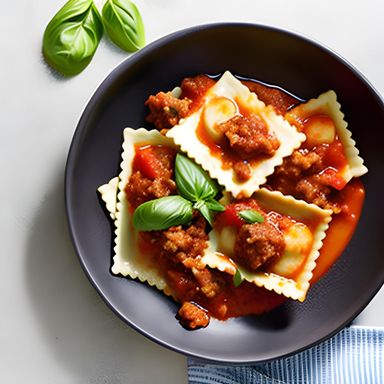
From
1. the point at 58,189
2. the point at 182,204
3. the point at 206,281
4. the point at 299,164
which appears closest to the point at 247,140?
the point at 299,164

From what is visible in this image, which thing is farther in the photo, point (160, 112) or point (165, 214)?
point (160, 112)

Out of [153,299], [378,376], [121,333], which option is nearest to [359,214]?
[378,376]

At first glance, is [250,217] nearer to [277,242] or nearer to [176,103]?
[277,242]

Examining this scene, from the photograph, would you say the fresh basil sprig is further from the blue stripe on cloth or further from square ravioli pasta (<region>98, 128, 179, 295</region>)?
the blue stripe on cloth

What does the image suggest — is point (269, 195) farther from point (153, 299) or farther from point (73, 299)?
point (73, 299)

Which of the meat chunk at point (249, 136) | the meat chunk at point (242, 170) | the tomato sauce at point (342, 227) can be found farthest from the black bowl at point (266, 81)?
the meat chunk at point (242, 170)

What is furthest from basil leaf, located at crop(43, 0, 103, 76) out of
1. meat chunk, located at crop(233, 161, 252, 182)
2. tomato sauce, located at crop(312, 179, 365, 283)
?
tomato sauce, located at crop(312, 179, 365, 283)
